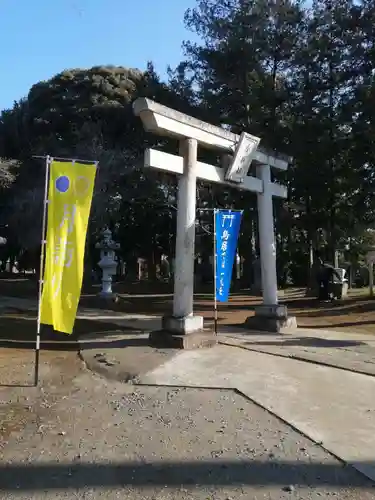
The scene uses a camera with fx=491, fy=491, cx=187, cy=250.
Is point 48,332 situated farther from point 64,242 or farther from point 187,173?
point 64,242

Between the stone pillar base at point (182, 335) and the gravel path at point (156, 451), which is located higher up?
the stone pillar base at point (182, 335)

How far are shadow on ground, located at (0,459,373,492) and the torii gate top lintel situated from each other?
607cm

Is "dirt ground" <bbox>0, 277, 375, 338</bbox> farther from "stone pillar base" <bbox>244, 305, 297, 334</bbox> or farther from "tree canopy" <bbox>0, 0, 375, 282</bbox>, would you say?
"tree canopy" <bbox>0, 0, 375, 282</bbox>

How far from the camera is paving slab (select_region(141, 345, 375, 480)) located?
14.4 feet

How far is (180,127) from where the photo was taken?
908 centimetres

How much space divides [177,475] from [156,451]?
497 mm

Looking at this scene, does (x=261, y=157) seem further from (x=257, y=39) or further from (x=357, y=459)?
(x=257, y=39)

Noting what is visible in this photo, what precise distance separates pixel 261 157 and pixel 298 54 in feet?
34.5

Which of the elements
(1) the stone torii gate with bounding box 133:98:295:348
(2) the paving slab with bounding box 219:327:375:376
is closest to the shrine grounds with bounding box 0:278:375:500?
(2) the paving slab with bounding box 219:327:375:376

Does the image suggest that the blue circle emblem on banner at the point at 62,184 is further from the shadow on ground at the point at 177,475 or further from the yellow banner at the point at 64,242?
the shadow on ground at the point at 177,475

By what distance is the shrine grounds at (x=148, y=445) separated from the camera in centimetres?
349

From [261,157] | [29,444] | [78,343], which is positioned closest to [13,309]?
[78,343]

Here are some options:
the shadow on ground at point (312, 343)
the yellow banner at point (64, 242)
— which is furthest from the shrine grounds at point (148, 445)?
the shadow on ground at point (312, 343)

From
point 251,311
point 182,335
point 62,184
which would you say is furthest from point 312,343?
point 251,311
